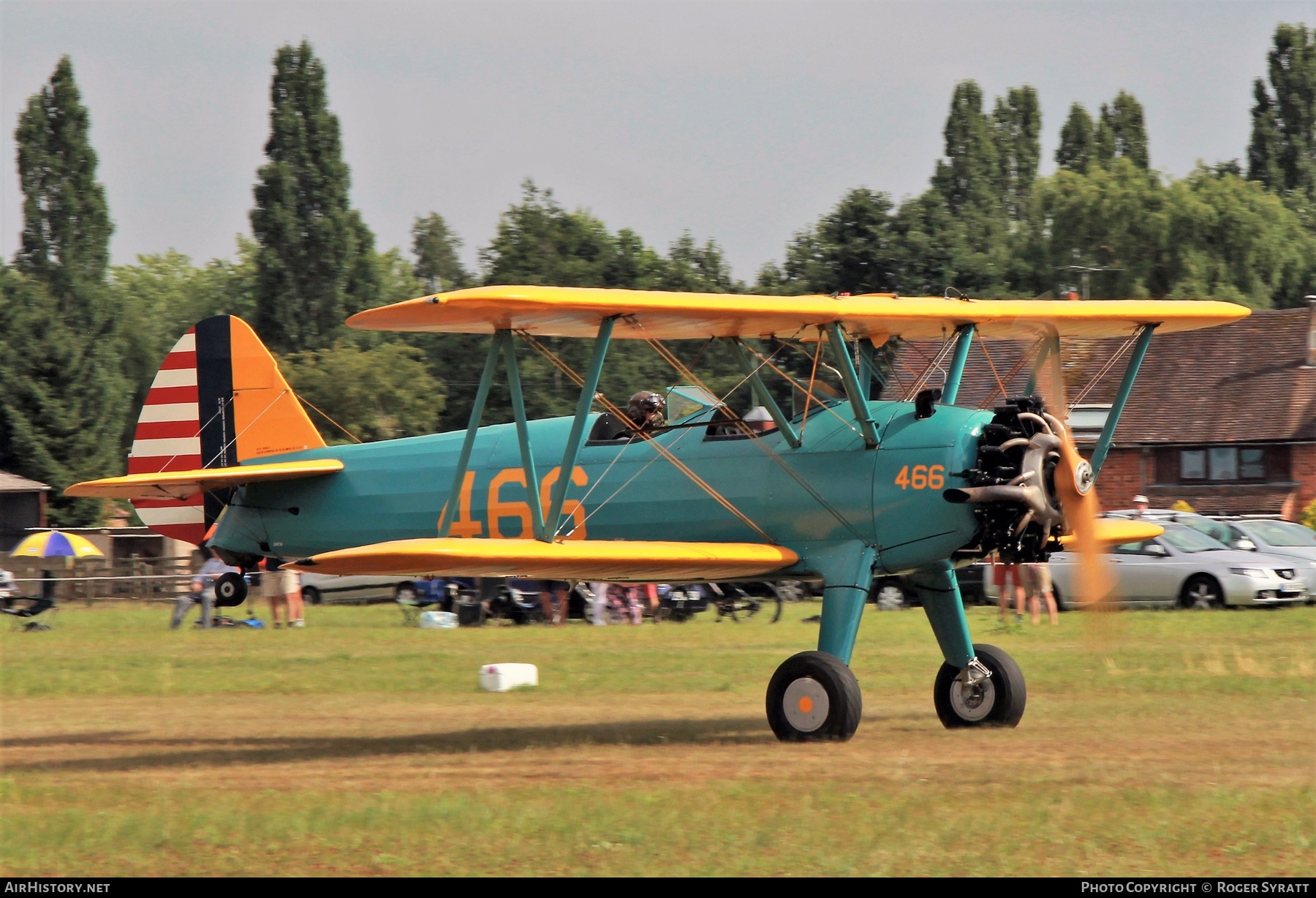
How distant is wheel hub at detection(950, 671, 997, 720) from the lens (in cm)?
1074

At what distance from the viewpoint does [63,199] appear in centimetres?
4906

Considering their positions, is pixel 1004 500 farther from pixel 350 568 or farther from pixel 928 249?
pixel 928 249

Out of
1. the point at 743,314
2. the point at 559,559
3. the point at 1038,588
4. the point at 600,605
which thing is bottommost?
the point at 600,605

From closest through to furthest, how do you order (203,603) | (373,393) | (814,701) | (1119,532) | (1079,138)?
(814,701), (1119,532), (203,603), (373,393), (1079,138)

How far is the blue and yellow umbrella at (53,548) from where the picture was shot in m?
26.1

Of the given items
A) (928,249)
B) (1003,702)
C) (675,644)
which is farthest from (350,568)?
(928,249)

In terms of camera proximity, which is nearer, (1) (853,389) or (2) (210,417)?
(1) (853,389)

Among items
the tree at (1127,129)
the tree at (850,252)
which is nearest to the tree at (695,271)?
the tree at (850,252)

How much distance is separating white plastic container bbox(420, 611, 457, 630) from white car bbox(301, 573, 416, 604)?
6.03 meters

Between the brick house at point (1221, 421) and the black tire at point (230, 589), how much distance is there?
25592mm

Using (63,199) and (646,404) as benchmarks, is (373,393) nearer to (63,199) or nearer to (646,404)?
(63,199)

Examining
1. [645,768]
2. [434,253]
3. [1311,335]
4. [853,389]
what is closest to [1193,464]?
[1311,335]

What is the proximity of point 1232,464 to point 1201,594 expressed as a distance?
16862 mm

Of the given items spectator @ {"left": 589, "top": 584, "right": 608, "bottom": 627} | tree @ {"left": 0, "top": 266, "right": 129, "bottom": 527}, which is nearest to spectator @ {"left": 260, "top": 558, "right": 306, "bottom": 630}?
spectator @ {"left": 589, "top": 584, "right": 608, "bottom": 627}
